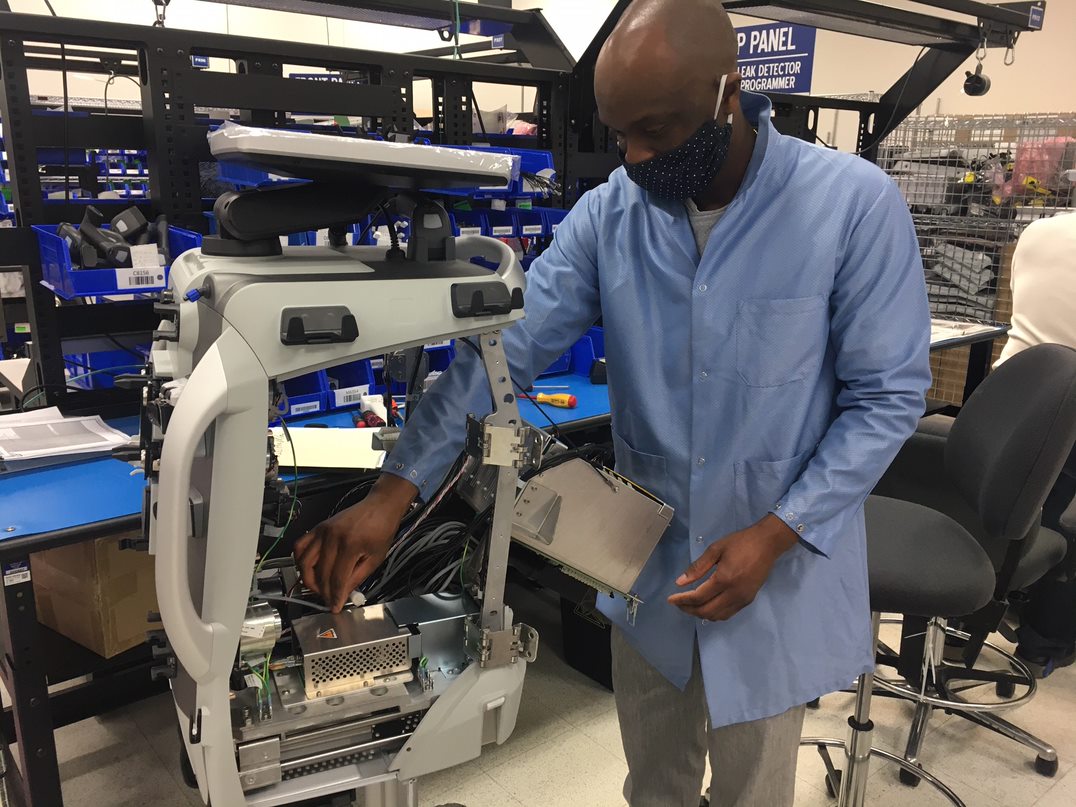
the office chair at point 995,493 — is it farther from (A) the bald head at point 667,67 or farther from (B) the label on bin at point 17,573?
(B) the label on bin at point 17,573

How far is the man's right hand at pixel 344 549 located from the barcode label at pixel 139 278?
37.7 inches

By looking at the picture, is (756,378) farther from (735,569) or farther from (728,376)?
(735,569)

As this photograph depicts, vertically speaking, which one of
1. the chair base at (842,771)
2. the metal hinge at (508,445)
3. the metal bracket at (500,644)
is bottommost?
the chair base at (842,771)

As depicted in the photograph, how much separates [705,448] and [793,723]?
0.42 m

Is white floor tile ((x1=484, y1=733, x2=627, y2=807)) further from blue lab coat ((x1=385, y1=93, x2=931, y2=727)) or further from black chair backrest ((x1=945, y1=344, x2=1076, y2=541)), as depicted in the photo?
black chair backrest ((x1=945, y1=344, x2=1076, y2=541))

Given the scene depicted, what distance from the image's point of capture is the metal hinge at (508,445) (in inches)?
40.5

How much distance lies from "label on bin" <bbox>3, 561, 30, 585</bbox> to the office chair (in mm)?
1648

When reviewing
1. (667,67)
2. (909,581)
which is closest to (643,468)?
(667,67)

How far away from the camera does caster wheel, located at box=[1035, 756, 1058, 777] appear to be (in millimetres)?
2096

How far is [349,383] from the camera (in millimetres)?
2254

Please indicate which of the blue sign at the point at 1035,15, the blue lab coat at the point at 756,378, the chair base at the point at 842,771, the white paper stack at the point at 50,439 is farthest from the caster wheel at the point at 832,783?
the blue sign at the point at 1035,15

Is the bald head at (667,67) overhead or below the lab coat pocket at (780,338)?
overhead

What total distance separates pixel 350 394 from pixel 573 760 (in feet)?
3.63

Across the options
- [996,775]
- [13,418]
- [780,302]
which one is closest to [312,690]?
[780,302]
